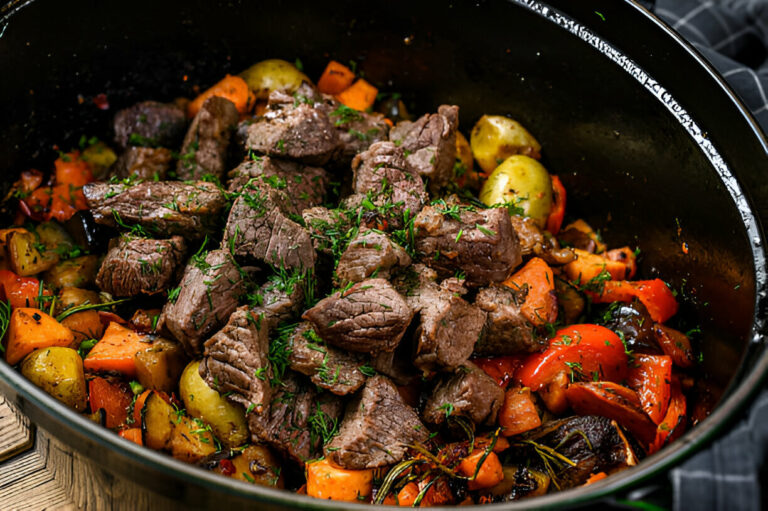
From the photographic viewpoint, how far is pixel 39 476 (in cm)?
216

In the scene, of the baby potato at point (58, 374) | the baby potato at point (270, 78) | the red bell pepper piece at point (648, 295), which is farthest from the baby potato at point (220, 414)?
the baby potato at point (270, 78)

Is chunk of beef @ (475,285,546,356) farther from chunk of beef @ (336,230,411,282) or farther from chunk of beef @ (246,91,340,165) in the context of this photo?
chunk of beef @ (246,91,340,165)

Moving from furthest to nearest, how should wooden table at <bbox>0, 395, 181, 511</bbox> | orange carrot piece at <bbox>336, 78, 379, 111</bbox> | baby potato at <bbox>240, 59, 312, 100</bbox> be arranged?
orange carrot piece at <bbox>336, 78, 379, 111</bbox>
baby potato at <bbox>240, 59, 312, 100</bbox>
wooden table at <bbox>0, 395, 181, 511</bbox>

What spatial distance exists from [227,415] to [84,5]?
2.06 meters

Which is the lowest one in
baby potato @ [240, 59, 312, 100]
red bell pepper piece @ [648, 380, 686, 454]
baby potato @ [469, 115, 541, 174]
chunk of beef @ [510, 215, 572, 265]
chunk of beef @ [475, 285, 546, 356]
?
red bell pepper piece @ [648, 380, 686, 454]

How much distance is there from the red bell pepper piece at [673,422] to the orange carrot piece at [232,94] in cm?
253

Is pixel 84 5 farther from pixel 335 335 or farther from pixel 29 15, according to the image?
pixel 335 335

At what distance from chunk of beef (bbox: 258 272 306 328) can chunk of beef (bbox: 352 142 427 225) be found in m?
0.55

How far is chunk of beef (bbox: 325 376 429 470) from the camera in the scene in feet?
7.50

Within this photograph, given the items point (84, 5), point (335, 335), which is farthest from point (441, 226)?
point (84, 5)

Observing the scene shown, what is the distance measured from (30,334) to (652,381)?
2.48 m

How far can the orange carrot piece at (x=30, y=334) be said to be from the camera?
2508 millimetres

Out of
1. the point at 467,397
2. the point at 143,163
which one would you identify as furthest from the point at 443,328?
the point at 143,163

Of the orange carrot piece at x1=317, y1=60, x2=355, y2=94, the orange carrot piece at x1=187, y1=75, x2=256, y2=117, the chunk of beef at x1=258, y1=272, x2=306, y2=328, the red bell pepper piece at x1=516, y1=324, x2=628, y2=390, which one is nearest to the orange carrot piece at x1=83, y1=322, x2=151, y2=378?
the chunk of beef at x1=258, y1=272, x2=306, y2=328
